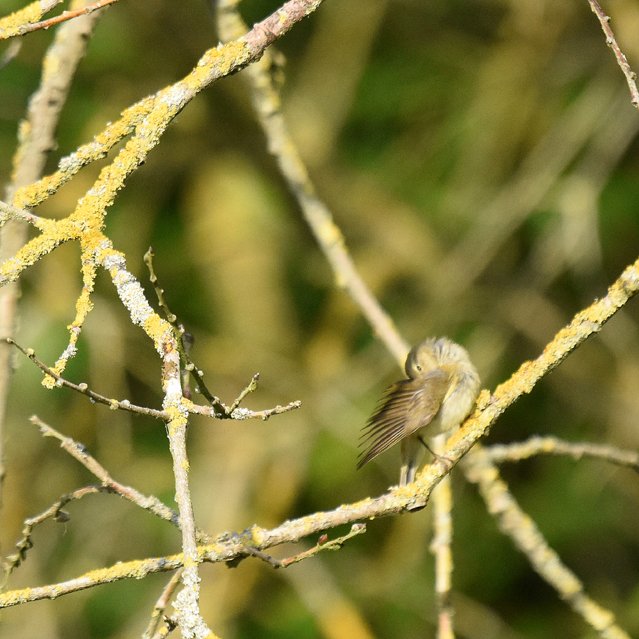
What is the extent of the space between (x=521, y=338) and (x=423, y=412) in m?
2.95

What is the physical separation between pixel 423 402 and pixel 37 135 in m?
1.20

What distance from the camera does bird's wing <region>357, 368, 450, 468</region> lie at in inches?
98.0

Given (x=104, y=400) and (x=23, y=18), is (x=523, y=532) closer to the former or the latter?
(x=104, y=400)

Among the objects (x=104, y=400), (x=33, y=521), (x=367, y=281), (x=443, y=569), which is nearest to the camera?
(x=104, y=400)

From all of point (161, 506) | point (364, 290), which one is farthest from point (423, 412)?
point (161, 506)

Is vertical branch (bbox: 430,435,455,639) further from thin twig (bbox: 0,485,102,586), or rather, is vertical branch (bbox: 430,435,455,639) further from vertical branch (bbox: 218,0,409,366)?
thin twig (bbox: 0,485,102,586)

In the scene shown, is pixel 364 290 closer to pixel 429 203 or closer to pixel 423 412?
pixel 423 412

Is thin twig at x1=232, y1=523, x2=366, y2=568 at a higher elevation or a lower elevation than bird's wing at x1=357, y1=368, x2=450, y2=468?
lower

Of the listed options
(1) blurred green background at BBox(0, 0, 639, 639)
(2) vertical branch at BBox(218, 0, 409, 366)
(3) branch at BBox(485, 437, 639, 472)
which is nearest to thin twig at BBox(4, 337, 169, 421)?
(3) branch at BBox(485, 437, 639, 472)

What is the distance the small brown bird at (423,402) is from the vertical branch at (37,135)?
0.88 metres

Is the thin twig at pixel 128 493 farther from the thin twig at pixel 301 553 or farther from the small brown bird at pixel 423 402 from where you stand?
the small brown bird at pixel 423 402

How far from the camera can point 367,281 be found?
5.64 meters

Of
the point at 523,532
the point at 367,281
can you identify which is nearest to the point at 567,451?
the point at 523,532

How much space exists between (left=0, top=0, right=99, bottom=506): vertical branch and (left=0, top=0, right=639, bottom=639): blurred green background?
8.00ft
